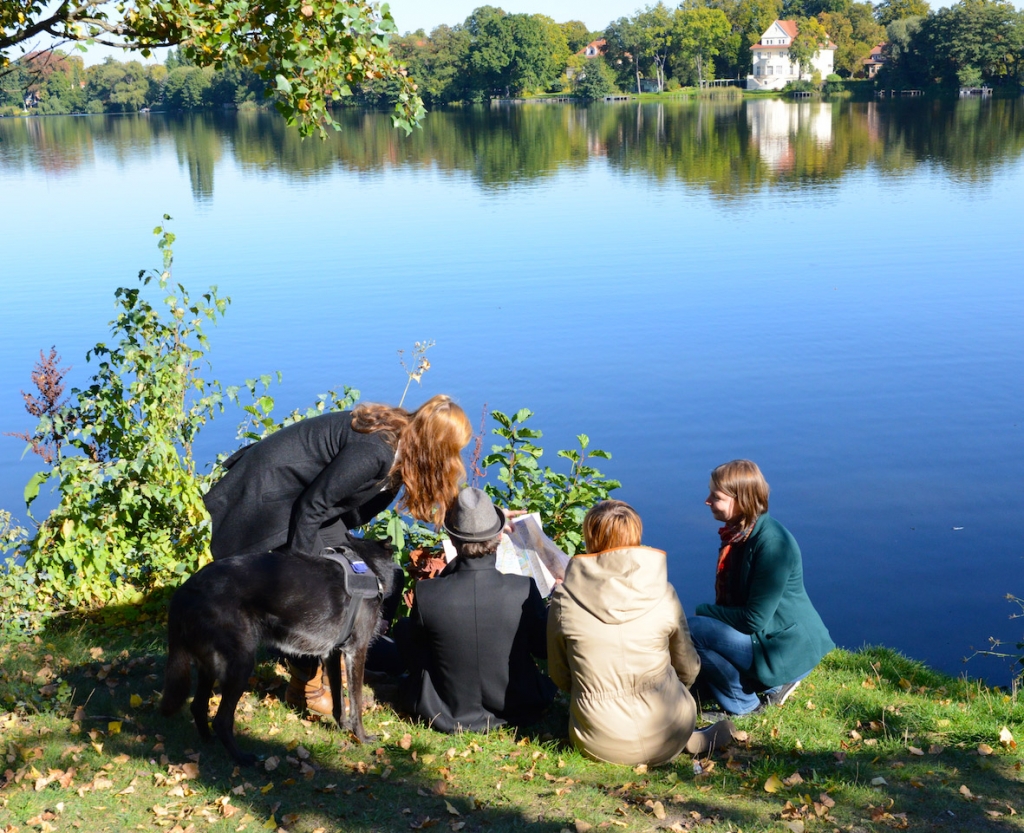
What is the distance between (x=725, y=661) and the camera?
494cm

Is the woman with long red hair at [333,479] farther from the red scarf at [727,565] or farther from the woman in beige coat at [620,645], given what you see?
the red scarf at [727,565]

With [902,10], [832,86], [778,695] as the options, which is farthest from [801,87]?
[778,695]

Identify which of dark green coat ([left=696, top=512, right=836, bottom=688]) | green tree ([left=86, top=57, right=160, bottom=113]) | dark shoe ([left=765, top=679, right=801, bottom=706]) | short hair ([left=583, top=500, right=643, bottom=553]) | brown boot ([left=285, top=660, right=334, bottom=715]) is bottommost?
dark shoe ([left=765, top=679, right=801, bottom=706])

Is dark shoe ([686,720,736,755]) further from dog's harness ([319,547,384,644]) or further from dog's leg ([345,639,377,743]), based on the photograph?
dog's harness ([319,547,384,644])

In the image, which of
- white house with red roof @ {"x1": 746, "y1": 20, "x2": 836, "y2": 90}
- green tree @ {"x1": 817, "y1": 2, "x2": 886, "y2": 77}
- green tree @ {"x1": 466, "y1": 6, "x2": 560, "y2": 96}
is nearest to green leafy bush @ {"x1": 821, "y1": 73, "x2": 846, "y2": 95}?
white house with red roof @ {"x1": 746, "y1": 20, "x2": 836, "y2": 90}

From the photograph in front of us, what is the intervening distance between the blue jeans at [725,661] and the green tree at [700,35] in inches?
5476

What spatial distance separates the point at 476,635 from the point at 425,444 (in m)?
1.00

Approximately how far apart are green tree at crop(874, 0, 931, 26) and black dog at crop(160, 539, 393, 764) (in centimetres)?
15157

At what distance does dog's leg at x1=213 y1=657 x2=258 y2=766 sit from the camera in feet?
13.9

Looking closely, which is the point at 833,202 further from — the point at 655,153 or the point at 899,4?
the point at 899,4

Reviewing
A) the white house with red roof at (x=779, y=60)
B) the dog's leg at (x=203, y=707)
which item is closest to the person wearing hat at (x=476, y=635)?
the dog's leg at (x=203, y=707)

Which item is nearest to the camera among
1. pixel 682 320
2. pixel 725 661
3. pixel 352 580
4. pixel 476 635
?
pixel 352 580

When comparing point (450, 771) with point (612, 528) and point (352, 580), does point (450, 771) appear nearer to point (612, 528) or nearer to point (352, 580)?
point (352, 580)

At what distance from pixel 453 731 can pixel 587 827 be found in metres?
1.17
